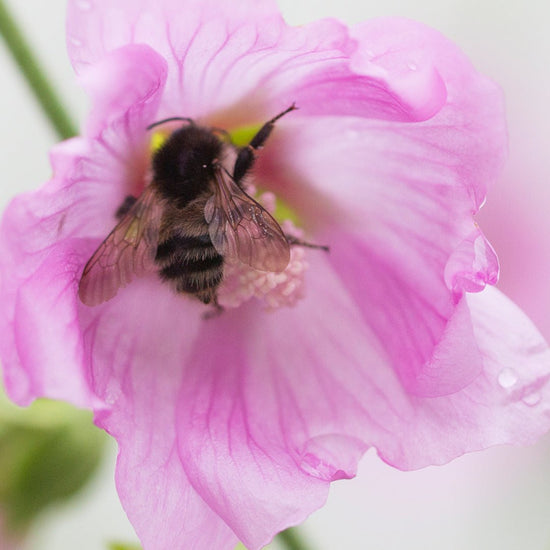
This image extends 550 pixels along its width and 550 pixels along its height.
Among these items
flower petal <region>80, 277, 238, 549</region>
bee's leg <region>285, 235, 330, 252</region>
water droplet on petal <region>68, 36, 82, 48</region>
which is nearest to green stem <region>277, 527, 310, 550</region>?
flower petal <region>80, 277, 238, 549</region>

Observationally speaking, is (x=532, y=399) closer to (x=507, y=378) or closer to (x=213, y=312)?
(x=507, y=378)

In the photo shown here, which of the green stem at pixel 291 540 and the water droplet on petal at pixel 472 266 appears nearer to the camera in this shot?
the water droplet on petal at pixel 472 266

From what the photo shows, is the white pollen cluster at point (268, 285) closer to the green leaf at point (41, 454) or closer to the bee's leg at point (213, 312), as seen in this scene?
the bee's leg at point (213, 312)

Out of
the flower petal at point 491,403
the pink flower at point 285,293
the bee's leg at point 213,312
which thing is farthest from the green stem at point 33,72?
the flower petal at point 491,403

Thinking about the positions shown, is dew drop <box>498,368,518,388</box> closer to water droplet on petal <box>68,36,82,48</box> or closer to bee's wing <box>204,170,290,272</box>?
bee's wing <box>204,170,290,272</box>

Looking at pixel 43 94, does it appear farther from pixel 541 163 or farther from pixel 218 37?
pixel 541 163

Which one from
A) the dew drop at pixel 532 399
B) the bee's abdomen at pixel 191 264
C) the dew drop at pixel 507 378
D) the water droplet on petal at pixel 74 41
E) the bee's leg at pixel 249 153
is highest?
the water droplet on petal at pixel 74 41

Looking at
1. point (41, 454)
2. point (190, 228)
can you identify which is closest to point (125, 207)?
point (190, 228)
